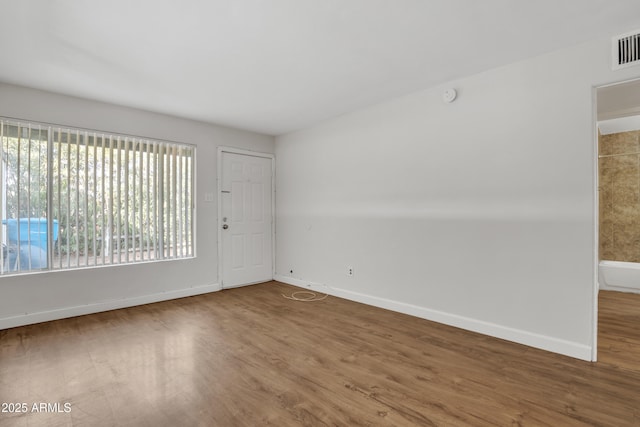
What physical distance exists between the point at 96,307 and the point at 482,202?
4.41 meters

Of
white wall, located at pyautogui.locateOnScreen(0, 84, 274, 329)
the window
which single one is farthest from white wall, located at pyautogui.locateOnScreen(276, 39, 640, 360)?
the window

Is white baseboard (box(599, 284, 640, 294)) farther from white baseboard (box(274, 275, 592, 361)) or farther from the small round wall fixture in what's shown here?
the small round wall fixture

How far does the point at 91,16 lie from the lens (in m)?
2.11

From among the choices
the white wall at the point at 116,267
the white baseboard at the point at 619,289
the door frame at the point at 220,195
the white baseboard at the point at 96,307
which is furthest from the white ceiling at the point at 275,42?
the white baseboard at the point at 619,289

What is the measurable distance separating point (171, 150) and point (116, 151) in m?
0.66

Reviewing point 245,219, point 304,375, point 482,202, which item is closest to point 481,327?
point 482,202

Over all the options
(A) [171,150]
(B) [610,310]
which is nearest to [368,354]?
(B) [610,310]

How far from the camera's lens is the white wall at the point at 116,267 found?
3.26 m

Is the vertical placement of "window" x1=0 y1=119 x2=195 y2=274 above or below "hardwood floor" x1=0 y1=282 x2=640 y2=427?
above

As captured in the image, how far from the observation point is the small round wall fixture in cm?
319

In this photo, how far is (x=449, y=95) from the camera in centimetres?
321

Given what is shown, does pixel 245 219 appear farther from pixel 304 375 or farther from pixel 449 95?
pixel 449 95

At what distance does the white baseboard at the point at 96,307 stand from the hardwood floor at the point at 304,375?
0.11 m

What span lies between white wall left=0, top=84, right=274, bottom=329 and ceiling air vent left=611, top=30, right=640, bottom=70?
4363 mm
